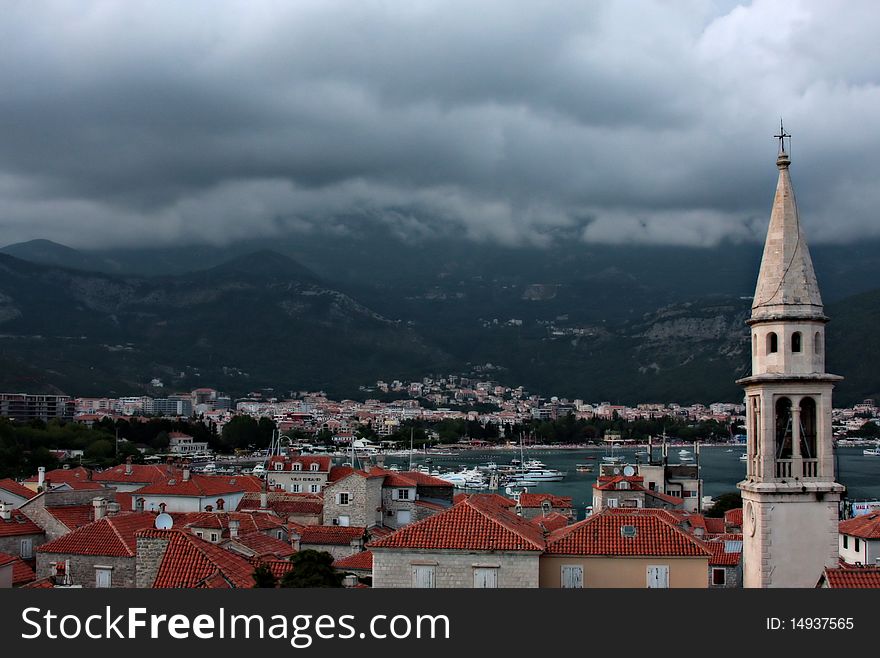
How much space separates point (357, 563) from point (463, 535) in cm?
1153

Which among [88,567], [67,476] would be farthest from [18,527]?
[67,476]

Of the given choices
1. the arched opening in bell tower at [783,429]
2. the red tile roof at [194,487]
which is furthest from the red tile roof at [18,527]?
the arched opening in bell tower at [783,429]

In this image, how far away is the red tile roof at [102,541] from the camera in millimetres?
23391

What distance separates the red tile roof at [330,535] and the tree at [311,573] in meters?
11.5

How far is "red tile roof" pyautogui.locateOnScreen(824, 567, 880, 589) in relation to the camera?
46.0 feet

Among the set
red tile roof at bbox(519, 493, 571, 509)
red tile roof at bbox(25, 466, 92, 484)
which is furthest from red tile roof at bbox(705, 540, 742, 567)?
red tile roof at bbox(25, 466, 92, 484)

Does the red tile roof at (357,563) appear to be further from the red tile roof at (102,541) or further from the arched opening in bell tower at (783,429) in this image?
the arched opening in bell tower at (783,429)

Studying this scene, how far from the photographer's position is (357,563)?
27.9 metres

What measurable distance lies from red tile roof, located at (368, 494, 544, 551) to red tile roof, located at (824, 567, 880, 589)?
476 centimetres

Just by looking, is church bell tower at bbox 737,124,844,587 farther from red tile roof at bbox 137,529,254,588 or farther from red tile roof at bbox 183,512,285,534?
red tile roof at bbox 183,512,285,534

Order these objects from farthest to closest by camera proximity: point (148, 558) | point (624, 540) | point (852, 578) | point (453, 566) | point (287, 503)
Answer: point (287, 503), point (148, 558), point (624, 540), point (453, 566), point (852, 578)

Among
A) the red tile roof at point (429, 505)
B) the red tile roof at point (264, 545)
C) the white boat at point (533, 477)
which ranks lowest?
the red tile roof at point (264, 545)

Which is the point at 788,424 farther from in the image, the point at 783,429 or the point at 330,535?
the point at 330,535
